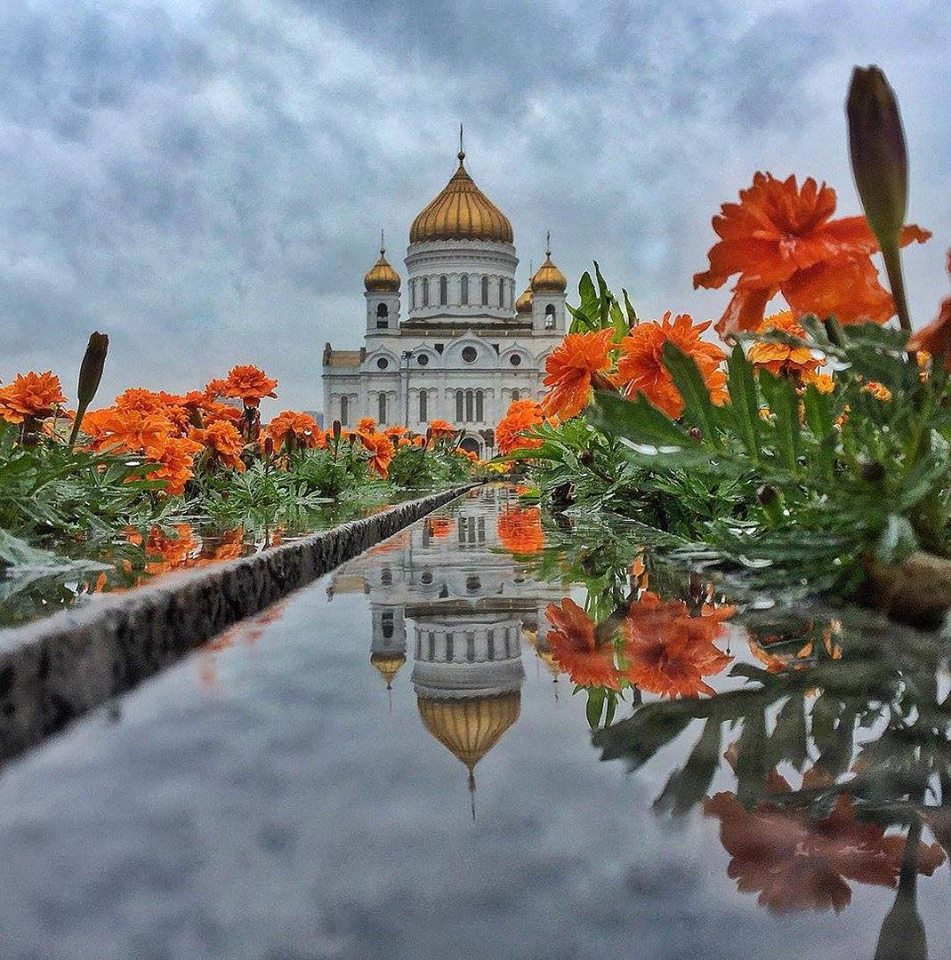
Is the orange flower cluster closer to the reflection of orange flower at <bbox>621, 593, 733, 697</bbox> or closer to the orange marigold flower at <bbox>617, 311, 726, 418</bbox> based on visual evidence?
the reflection of orange flower at <bbox>621, 593, 733, 697</bbox>

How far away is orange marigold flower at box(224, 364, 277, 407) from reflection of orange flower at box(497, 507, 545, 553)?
3.83 feet

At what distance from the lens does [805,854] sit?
1.57 ft

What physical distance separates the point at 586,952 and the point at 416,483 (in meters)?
9.91

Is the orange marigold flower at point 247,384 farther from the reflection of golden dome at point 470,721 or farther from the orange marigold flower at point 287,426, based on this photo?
the reflection of golden dome at point 470,721

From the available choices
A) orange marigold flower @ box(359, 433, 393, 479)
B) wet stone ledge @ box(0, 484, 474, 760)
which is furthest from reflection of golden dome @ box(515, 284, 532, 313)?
wet stone ledge @ box(0, 484, 474, 760)

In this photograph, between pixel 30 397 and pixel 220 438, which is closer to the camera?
pixel 30 397

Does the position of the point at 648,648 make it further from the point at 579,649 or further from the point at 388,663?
the point at 388,663

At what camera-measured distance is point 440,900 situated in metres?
0.43

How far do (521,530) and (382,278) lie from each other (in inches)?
2056

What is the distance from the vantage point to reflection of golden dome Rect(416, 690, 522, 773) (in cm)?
69

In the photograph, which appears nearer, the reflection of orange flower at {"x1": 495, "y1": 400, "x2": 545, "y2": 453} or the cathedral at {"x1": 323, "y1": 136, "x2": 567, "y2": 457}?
the reflection of orange flower at {"x1": 495, "y1": 400, "x2": 545, "y2": 453}

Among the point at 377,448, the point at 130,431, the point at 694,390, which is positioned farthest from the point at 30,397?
the point at 377,448

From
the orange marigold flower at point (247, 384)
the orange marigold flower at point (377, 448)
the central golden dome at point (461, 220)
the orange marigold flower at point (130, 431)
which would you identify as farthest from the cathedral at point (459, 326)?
the orange marigold flower at point (130, 431)

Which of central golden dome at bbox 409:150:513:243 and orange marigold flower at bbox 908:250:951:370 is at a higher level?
central golden dome at bbox 409:150:513:243
